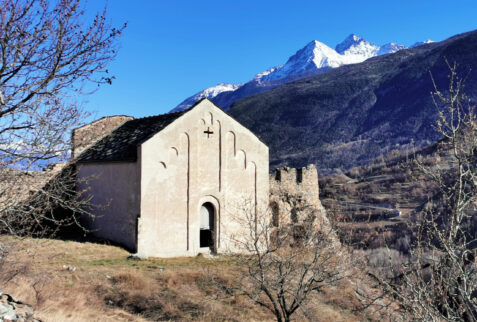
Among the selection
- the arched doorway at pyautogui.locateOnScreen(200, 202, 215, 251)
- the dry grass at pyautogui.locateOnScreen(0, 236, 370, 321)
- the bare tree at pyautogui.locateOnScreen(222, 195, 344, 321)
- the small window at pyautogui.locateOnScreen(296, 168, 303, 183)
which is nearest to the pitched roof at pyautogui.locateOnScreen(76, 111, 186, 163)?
the arched doorway at pyautogui.locateOnScreen(200, 202, 215, 251)

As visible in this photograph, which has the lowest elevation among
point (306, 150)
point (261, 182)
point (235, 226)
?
point (235, 226)

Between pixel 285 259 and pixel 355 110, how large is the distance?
108m

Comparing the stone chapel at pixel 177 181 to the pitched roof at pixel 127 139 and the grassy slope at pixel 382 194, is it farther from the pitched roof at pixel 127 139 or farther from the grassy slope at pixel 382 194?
the grassy slope at pixel 382 194

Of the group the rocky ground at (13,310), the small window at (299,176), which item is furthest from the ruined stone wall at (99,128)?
the rocky ground at (13,310)

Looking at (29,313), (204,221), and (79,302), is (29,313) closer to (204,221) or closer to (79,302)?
(79,302)

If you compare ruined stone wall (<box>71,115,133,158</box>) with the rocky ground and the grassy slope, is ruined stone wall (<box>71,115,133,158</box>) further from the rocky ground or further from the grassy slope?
the grassy slope

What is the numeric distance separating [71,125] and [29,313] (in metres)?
3.84

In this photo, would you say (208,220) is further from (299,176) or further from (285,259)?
(285,259)

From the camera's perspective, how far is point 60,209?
2031cm

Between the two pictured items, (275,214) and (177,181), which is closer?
(177,181)

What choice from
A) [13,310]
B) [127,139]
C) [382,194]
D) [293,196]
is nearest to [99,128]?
[127,139]

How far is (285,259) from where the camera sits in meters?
11.3

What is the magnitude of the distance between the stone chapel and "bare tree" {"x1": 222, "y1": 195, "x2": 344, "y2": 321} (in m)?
1.23

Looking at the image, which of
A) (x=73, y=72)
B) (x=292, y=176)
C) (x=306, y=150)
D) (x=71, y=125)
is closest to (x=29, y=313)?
(x=71, y=125)
